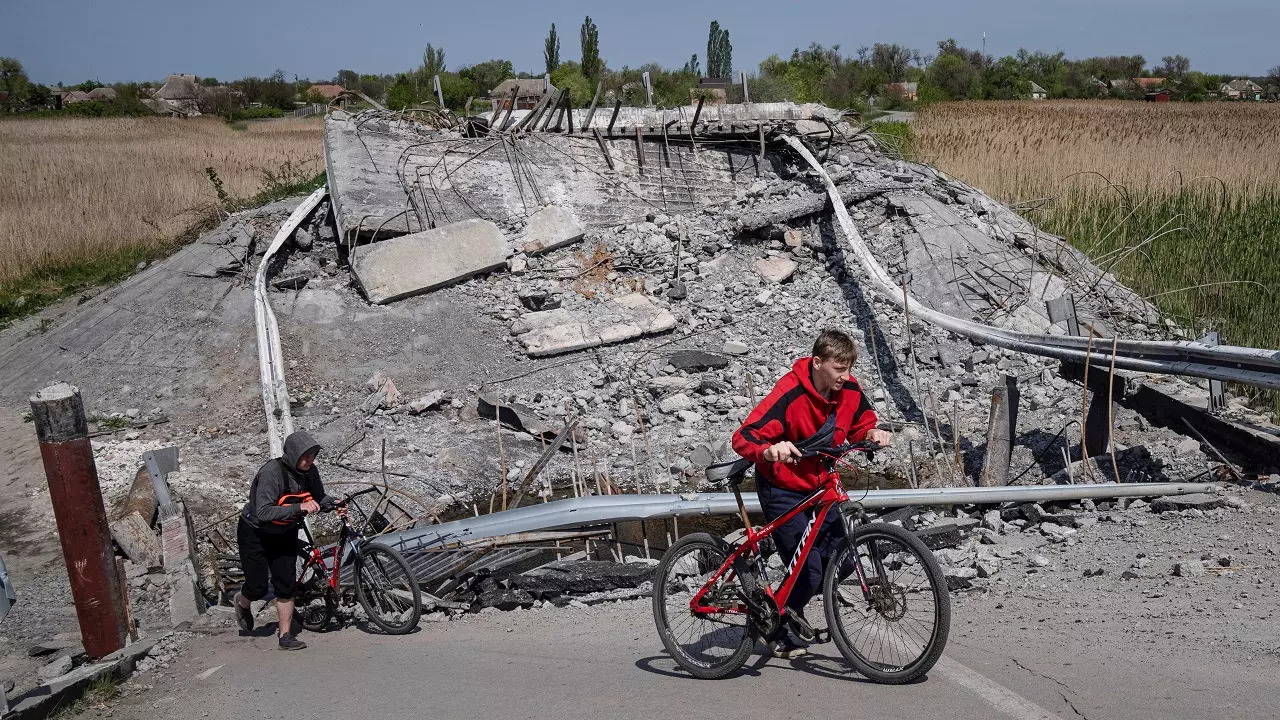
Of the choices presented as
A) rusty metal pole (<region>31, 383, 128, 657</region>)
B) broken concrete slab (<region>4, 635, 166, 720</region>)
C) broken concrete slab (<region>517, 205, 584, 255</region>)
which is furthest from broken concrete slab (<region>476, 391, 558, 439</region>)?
broken concrete slab (<region>4, 635, 166, 720</region>)

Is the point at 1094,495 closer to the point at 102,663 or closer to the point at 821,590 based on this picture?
the point at 821,590

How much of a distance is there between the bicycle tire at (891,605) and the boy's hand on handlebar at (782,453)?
0.41m

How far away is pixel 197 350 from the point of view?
11.5 m

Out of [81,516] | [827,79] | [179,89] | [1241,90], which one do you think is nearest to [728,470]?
[81,516]

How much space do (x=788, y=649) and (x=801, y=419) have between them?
3.68ft

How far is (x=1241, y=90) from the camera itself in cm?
6356

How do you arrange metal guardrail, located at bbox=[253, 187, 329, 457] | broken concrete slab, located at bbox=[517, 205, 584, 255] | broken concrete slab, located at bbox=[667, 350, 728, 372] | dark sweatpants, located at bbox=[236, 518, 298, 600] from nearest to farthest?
dark sweatpants, located at bbox=[236, 518, 298, 600], metal guardrail, located at bbox=[253, 187, 329, 457], broken concrete slab, located at bbox=[667, 350, 728, 372], broken concrete slab, located at bbox=[517, 205, 584, 255]

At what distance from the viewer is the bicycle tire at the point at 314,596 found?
588 centimetres

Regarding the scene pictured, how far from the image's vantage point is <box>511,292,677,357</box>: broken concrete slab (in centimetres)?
1116

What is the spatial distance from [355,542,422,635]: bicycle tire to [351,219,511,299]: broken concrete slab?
21.9 ft

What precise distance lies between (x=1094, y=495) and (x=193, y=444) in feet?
27.7

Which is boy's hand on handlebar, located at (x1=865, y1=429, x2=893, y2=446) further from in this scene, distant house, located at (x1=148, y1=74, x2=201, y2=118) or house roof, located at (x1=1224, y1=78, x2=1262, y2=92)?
house roof, located at (x1=1224, y1=78, x2=1262, y2=92)

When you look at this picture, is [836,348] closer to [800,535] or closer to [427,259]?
[800,535]

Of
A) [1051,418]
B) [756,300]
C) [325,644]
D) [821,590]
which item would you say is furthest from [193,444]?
[1051,418]
